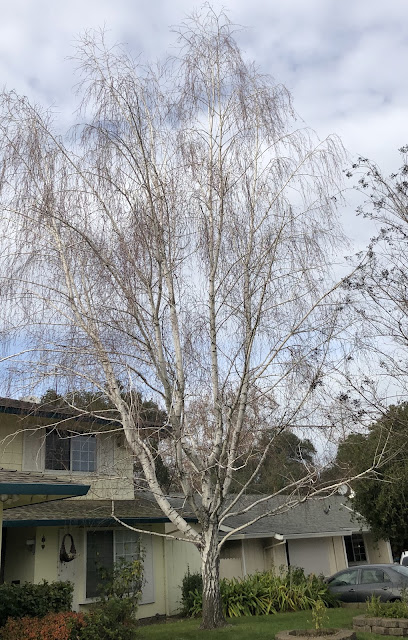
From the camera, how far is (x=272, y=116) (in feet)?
42.1

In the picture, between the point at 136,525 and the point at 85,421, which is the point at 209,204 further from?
the point at 136,525

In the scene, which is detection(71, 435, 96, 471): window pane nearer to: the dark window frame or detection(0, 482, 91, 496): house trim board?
the dark window frame

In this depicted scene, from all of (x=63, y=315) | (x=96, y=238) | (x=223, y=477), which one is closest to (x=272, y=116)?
(x=96, y=238)

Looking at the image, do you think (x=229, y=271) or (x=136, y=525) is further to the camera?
(x=136, y=525)

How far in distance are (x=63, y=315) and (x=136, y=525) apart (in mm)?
7545

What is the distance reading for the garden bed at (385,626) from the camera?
10.9 meters

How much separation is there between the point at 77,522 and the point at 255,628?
4.88 meters

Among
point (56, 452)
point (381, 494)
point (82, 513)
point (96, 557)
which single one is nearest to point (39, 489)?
point (82, 513)

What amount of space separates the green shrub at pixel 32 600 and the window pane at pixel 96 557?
4728mm

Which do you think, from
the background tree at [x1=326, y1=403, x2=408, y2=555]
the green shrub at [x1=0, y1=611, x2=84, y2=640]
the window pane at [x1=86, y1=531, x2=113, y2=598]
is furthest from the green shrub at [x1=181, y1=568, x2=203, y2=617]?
the green shrub at [x1=0, y1=611, x2=84, y2=640]

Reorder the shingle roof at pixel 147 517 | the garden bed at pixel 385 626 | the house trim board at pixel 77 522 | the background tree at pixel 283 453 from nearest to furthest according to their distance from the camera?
the garden bed at pixel 385 626, the background tree at pixel 283 453, the house trim board at pixel 77 522, the shingle roof at pixel 147 517

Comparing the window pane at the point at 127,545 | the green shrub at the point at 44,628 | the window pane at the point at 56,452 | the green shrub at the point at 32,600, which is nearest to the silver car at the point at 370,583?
the window pane at the point at 127,545

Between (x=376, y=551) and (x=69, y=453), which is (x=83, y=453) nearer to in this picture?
(x=69, y=453)

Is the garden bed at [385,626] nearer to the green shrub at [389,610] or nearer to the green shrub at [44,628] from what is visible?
the green shrub at [389,610]
